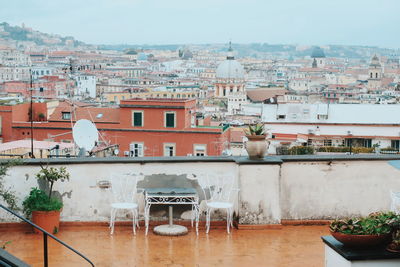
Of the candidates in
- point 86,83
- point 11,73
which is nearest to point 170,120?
point 86,83

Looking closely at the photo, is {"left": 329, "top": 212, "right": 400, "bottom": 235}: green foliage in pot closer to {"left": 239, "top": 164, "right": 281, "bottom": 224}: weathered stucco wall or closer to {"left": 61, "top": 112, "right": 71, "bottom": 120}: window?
{"left": 239, "top": 164, "right": 281, "bottom": 224}: weathered stucco wall

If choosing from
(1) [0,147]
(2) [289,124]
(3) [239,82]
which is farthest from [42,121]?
(3) [239,82]

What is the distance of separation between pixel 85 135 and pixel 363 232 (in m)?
5.38

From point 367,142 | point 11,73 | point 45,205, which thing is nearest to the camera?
point 45,205

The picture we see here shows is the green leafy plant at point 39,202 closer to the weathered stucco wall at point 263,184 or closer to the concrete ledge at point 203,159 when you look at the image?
the weathered stucco wall at point 263,184

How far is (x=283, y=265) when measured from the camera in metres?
4.45

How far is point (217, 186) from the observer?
5555 mm

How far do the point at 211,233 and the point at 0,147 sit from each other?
35.4 ft

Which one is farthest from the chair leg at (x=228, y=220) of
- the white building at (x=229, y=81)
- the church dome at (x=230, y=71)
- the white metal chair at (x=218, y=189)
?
the church dome at (x=230, y=71)

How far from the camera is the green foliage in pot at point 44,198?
518cm

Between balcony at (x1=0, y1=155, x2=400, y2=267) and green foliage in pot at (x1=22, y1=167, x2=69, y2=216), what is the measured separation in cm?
15

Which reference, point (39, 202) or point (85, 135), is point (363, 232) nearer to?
point (39, 202)

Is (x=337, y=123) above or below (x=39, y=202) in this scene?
below

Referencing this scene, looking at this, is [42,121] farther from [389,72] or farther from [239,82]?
[389,72]
